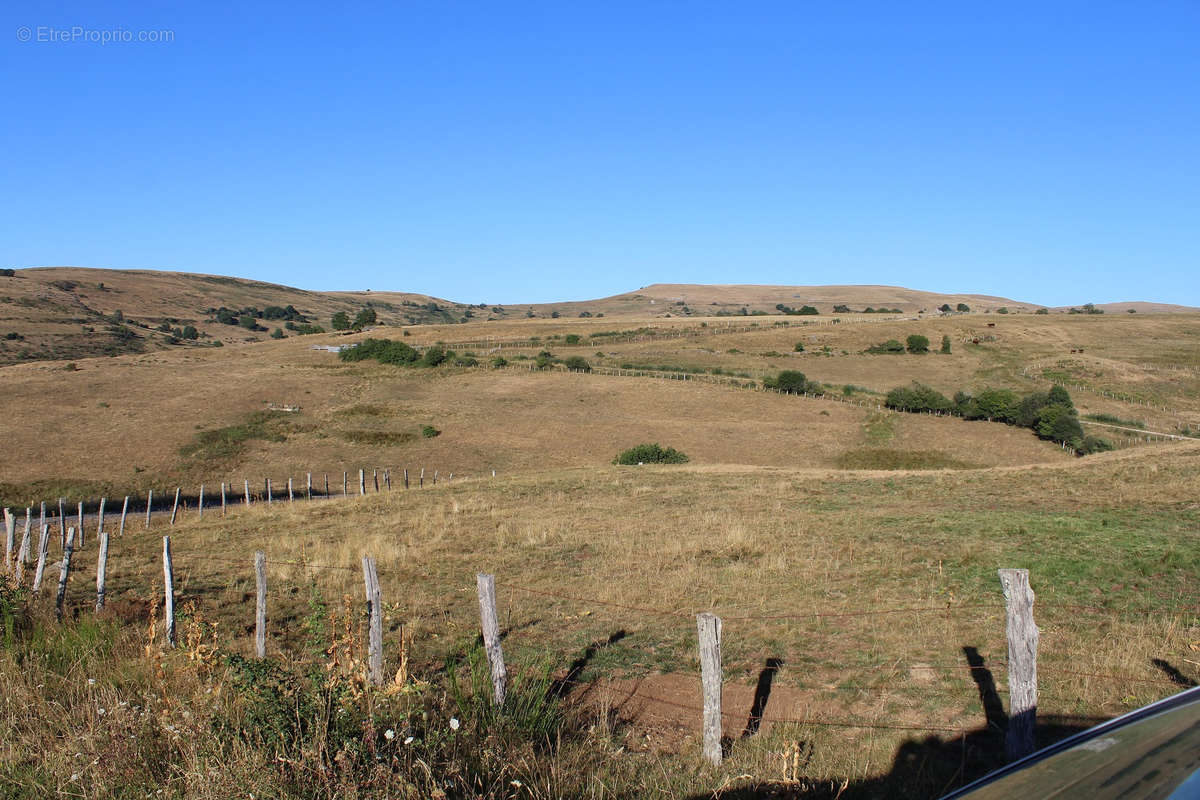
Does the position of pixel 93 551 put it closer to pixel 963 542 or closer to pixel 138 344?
pixel 963 542

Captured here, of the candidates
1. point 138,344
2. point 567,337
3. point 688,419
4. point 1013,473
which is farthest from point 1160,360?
point 138,344

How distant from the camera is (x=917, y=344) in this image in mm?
90750

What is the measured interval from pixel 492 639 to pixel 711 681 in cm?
190

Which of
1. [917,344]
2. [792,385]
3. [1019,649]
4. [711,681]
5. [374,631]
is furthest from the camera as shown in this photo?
[917,344]

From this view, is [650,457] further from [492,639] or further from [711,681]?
[711,681]

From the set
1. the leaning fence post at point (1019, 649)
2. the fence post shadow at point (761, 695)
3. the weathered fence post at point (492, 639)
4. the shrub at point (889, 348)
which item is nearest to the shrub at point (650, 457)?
the fence post shadow at point (761, 695)

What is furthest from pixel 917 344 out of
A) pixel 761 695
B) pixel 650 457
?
pixel 761 695

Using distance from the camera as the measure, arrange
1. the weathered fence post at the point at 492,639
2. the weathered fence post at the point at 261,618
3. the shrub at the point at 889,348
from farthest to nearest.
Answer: the shrub at the point at 889,348 < the weathered fence post at the point at 261,618 < the weathered fence post at the point at 492,639

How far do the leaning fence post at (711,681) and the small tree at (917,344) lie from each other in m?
91.6

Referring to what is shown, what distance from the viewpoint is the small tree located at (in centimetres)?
9050

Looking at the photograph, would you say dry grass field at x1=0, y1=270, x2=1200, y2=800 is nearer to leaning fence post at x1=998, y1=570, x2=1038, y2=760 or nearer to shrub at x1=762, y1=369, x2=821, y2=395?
leaning fence post at x1=998, y1=570, x2=1038, y2=760

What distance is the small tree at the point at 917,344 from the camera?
90500 mm

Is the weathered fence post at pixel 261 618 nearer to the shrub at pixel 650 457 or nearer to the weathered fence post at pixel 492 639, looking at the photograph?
the weathered fence post at pixel 492 639

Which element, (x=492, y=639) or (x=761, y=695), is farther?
(x=761, y=695)
